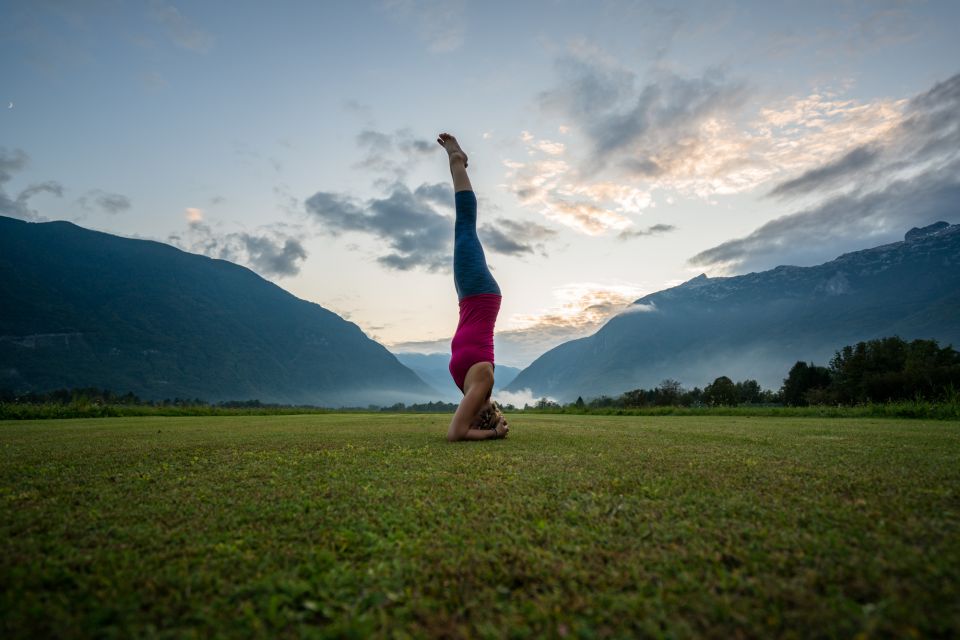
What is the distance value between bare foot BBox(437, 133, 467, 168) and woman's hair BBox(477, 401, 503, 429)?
12.4 feet

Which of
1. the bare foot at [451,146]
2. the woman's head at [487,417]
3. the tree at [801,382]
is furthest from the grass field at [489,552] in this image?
the tree at [801,382]

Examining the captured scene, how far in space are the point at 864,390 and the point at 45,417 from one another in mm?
54297

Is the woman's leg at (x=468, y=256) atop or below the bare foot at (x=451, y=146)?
below

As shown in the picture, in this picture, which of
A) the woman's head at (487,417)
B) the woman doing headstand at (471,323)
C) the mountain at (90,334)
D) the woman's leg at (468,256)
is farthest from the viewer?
the mountain at (90,334)

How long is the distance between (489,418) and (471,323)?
1.39m

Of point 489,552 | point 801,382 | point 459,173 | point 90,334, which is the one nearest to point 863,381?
point 801,382

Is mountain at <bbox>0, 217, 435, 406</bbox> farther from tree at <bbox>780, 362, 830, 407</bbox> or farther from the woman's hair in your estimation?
tree at <bbox>780, 362, 830, 407</bbox>

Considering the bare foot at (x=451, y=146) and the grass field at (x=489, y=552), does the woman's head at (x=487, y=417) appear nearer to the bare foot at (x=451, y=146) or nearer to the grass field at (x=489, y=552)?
the grass field at (x=489, y=552)

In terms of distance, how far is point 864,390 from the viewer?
3772cm

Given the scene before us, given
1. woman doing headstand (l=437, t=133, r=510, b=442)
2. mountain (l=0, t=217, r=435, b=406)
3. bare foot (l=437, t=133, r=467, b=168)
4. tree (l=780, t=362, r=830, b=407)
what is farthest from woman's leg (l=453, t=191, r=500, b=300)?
mountain (l=0, t=217, r=435, b=406)

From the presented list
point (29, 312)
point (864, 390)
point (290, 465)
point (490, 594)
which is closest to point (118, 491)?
point (290, 465)

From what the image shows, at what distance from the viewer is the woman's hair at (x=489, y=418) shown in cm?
609

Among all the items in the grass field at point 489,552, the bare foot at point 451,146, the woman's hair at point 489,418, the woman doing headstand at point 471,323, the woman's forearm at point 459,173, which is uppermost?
the bare foot at point 451,146

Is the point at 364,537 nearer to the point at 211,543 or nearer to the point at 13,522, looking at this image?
the point at 211,543
